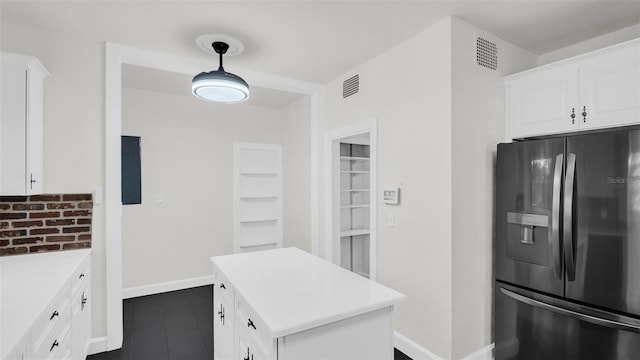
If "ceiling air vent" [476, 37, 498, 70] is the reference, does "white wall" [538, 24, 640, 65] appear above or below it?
above

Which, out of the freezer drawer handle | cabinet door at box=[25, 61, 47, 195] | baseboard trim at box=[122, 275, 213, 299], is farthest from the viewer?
baseboard trim at box=[122, 275, 213, 299]

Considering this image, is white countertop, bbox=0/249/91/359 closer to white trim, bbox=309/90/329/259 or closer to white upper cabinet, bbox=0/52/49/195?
white upper cabinet, bbox=0/52/49/195

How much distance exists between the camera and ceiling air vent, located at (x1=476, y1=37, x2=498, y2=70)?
2422mm

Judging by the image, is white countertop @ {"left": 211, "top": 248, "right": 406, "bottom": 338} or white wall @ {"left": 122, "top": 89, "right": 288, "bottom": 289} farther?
white wall @ {"left": 122, "top": 89, "right": 288, "bottom": 289}

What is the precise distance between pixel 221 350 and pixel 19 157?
1.93 m

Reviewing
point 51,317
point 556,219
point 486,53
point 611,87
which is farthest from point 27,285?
point 611,87

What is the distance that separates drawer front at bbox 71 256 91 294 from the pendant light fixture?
4.97ft

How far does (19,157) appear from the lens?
6.91 ft

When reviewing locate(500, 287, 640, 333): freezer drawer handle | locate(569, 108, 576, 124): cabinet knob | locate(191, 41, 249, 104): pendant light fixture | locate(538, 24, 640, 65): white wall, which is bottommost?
locate(500, 287, 640, 333): freezer drawer handle

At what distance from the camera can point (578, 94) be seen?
2121 mm

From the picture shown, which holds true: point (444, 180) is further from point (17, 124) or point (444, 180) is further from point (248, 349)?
point (17, 124)

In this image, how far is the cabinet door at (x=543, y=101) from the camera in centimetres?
217

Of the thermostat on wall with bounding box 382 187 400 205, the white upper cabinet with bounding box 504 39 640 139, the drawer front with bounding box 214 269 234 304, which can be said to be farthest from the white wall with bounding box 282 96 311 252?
the white upper cabinet with bounding box 504 39 640 139

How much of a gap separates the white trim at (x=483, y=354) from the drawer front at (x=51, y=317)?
8.65 ft
